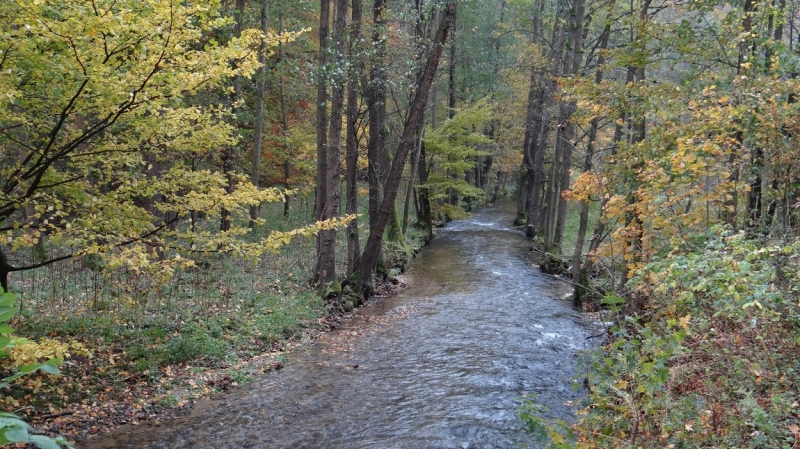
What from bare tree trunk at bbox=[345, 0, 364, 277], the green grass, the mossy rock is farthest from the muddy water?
the green grass

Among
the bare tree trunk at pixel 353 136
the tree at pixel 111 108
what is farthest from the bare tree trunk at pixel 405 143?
the tree at pixel 111 108

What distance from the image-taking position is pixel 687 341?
16.2 ft

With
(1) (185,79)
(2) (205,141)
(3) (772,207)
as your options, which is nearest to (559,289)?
(3) (772,207)

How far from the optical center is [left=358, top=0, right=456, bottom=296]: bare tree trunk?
1109cm

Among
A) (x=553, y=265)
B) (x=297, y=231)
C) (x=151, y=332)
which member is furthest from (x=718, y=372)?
(x=553, y=265)

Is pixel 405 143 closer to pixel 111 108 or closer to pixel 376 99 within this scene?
pixel 376 99

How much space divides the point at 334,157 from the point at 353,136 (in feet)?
7.97

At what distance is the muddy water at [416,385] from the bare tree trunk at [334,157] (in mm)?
1505

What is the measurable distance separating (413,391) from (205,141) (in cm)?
423

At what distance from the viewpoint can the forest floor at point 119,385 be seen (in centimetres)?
552

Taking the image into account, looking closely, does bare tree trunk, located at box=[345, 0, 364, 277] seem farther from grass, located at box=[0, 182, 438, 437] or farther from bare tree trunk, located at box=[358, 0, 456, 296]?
grass, located at box=[0, 182, 438, 437]

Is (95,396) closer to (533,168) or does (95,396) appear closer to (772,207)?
(772,207)

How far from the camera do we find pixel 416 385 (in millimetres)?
7188

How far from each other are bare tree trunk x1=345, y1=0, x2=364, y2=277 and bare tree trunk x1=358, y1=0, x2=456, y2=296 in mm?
552
